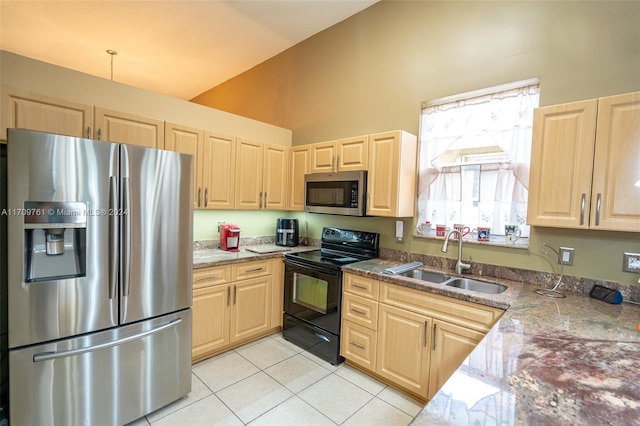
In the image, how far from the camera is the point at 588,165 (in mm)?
1705

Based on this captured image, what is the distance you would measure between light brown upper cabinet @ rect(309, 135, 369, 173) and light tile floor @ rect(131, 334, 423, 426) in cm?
184

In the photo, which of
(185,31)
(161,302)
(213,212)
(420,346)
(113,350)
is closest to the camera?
(113,350)

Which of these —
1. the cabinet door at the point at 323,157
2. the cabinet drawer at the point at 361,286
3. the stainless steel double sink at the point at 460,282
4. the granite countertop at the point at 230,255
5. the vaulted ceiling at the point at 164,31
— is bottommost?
the cabinet drawer at the point at 361,286

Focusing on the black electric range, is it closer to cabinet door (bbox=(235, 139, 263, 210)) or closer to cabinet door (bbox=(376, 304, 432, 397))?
cabinet door (bbox=(376, 304, 432, 397))

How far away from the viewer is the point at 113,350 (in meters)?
1.71

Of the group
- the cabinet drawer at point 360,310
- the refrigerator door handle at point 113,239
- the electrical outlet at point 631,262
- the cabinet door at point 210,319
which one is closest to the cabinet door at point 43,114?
the refrigerator door handle at point 113,239

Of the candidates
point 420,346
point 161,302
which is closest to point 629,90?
point 420,346

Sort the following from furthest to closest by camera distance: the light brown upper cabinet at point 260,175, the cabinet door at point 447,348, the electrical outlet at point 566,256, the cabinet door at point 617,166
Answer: the light brown upper cabinet at point 260,175 < the electrical outlet at point 566,256 < the cabinet door at point 447,348 < the cabinet door at point 617,166

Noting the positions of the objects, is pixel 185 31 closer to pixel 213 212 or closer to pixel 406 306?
pixel 213 212

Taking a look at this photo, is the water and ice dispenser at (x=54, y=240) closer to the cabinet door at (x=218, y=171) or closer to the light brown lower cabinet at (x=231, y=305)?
the light brown lower cabinet at (x=231, y=305)

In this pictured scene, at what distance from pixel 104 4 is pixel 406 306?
4.04 metres

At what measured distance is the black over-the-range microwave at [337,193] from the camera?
2.72 m

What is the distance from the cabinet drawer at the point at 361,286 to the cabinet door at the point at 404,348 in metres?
0.13

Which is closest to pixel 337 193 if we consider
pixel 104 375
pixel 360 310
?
pixel 360 310
